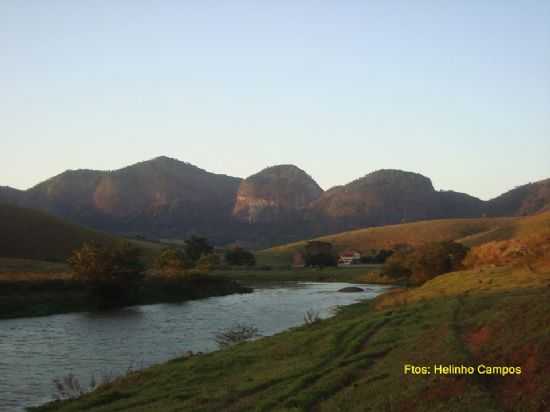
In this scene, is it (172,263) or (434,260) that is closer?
(434,260)

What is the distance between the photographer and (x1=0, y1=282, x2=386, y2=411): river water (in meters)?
33.7

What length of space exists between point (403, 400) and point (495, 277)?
32828 mm

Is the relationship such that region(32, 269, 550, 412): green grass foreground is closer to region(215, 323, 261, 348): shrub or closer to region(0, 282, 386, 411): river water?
region(0, 282, 386, 411): river water

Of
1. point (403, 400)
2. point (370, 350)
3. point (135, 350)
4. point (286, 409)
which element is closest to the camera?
point (403, 400)

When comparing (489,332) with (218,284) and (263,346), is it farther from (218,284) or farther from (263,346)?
(218,284)

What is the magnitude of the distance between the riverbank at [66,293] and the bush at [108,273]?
1531mm

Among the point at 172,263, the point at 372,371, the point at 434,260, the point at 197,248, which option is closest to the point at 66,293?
the point at 172,263

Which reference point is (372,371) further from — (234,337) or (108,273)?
(108,273)

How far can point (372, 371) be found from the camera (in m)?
19.6

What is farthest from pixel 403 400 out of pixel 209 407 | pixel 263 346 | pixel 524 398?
pixel 263 346

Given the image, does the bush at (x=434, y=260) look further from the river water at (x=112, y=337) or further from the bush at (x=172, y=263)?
the bush at (x=172, y=263)

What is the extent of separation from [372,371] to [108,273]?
66.5 metres

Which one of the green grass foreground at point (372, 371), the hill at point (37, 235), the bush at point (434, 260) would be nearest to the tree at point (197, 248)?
the hill at point (37, 235)

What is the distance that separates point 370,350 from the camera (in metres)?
23.7
